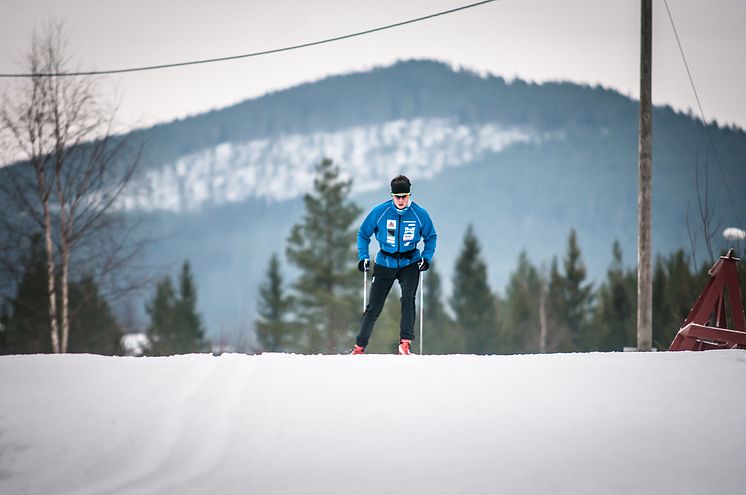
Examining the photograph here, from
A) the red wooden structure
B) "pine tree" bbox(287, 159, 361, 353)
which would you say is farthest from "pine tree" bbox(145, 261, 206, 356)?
the red wooden structure

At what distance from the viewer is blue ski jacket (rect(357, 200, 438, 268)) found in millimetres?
9633

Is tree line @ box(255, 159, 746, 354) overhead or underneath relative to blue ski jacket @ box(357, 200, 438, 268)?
underneath

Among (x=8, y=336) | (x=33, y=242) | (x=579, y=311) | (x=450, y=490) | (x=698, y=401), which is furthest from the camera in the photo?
(x=579, y=311)

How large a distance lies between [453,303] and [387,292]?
5588cm

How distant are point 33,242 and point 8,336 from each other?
16.9 metres

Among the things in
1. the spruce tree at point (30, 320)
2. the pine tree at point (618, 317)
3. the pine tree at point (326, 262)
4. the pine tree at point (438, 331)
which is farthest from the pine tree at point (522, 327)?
the spruce tree at point (30, 320)

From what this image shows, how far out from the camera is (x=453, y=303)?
65.2 meters

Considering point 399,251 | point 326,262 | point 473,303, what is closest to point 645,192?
point 399,251

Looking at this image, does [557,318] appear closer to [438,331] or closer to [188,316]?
[438,331]

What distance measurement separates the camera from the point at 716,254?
1611 centimetres

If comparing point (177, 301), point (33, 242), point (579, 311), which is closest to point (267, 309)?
point (177, 301)

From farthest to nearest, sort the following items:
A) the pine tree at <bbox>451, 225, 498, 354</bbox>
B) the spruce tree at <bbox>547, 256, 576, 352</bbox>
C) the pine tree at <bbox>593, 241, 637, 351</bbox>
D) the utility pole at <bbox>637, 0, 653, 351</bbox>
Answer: the spruce tree at <bbox>547, 256, 576, 352</bbox>
the pine tree at <bbox>593, 241, 637, 351</bbox>
the pine tree at <bbox>451, 225, 498, 354</bbox>
the utility pole at <bbox>637, 0, 653, 351</bbox>

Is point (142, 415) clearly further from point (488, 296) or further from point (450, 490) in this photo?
point (488, 296)

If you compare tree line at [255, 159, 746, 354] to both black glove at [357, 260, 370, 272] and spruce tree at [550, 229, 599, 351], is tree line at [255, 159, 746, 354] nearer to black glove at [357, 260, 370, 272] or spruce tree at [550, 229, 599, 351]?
spruce tree at [550, 229, 599, 351]
